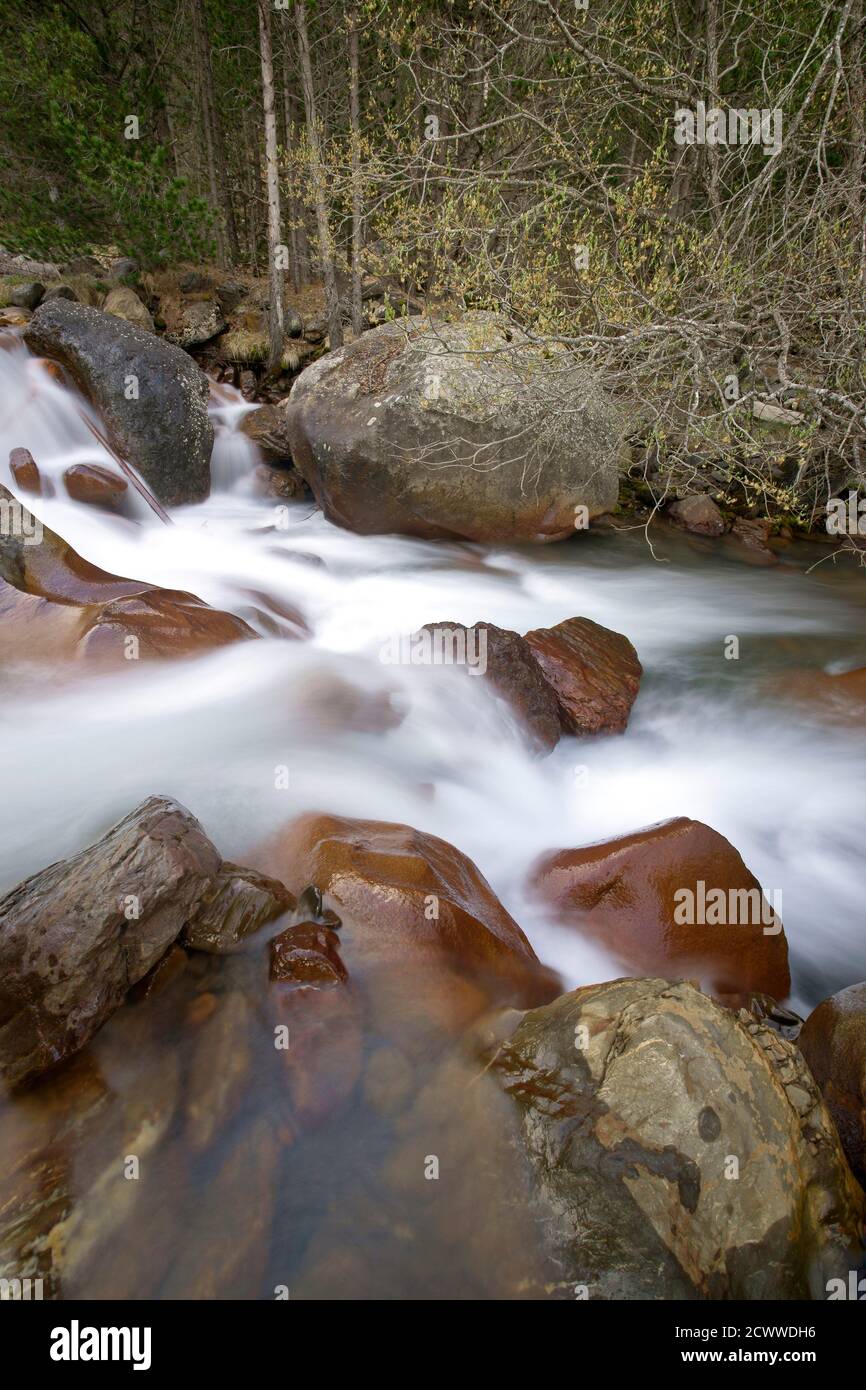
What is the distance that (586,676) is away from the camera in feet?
18.5

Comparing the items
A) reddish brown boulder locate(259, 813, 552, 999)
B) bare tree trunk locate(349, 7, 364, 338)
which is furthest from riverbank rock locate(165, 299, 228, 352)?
reddish brown boulder locate(259, 813, 552, 999)

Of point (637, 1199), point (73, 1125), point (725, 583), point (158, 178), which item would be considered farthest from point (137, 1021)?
point (158, 178)

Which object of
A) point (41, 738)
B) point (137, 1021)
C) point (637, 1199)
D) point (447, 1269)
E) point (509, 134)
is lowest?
point (447, 1269)

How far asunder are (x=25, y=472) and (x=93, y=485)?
2.19 ft

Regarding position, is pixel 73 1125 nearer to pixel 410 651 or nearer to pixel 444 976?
pixel 444 976

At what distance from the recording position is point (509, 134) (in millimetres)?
11734

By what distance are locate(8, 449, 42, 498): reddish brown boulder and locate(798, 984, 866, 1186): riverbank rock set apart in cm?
820

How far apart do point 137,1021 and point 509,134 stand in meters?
14.3

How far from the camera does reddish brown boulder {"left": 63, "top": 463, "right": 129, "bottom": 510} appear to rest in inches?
309

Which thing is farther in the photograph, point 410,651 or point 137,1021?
point 410,651

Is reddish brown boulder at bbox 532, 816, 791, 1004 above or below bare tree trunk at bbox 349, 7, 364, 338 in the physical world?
below

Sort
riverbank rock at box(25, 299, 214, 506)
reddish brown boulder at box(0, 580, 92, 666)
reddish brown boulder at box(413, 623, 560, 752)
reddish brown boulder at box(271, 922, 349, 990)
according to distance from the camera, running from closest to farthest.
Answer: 1. reddish brown boulder at box(271, 922, 349, 990)
2. reddish brown boulder at box(0, 580, 92, 666)
3. reddish brown boulder at box(413, 623, 560, 752)
4. riverbank rock at box(25, 299, 214, 506)

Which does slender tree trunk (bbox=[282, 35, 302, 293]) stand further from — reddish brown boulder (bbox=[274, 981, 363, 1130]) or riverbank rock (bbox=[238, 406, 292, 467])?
reddish brown boulder (bbox=[274, 981, 363, 1130])

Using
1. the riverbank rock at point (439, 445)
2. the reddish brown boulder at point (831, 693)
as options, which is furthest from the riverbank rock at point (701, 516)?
the reddish brown boulder at point (831, 693)
